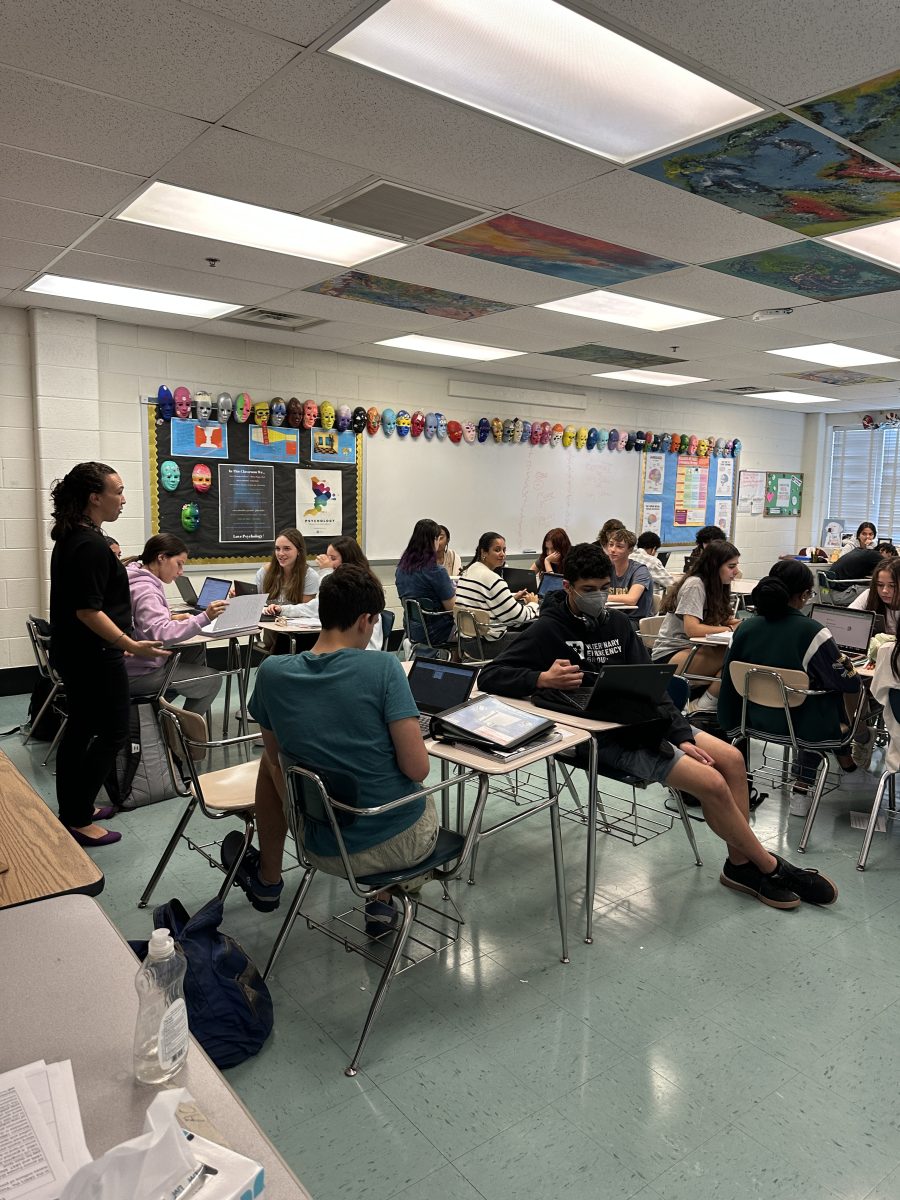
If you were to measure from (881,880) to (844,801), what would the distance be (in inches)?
33.0

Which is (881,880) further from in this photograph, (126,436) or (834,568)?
(126,436)

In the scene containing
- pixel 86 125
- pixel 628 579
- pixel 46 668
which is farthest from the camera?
pixel 628 579

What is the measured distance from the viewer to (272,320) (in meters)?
5.54

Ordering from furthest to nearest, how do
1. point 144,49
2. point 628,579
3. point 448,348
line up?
point 448,348 → point 628,579 → point 144,49

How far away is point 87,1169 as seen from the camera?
0.73 m

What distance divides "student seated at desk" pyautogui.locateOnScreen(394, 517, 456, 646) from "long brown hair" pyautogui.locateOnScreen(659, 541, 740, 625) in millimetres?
1552

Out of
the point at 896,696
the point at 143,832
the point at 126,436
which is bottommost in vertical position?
the point at 143,832

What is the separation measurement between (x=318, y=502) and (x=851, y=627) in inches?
171

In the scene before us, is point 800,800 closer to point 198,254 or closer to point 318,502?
point 198,254

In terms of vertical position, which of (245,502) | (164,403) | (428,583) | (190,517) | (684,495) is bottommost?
(428,583)

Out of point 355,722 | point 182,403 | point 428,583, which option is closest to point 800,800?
point 428,583

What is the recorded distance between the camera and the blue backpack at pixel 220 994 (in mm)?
1989

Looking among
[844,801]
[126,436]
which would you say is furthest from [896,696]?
[126,436]

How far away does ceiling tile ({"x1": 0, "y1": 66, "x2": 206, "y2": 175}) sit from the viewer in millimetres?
2371
